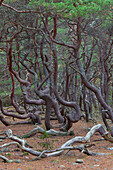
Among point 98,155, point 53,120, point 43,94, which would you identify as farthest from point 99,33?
point 98,155

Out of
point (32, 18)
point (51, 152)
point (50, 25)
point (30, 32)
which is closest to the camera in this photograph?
point (51, 152)

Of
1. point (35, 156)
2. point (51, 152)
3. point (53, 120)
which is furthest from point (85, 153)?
point (53, 120)

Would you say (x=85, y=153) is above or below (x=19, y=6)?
below

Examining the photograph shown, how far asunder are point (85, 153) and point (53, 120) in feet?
26.4

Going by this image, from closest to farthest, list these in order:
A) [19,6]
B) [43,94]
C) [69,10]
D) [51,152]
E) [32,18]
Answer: [51,152], [69,10], [19,6], [43,94], [32,18]

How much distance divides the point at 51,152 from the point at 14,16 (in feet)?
18.4

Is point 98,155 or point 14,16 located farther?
point 14,16

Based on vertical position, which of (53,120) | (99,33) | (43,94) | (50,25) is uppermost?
(50,25)

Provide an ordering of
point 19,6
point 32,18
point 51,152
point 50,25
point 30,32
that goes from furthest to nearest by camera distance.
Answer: point 50,25, point 30,32, point 32,18, point 19,6, point 51,152

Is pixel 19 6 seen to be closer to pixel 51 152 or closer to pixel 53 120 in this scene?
pixel 51 152

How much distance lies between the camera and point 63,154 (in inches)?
225

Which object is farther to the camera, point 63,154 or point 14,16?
point 14,16

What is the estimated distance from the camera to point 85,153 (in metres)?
5.59

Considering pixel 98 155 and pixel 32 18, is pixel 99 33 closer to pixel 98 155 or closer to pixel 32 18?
pixel 32 18
